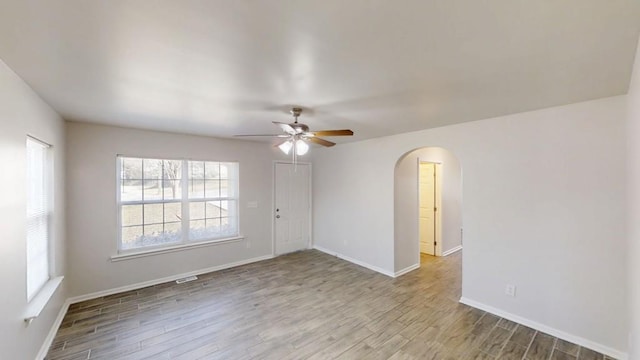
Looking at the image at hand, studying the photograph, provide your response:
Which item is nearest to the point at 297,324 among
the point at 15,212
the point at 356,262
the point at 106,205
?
the point at 356,262

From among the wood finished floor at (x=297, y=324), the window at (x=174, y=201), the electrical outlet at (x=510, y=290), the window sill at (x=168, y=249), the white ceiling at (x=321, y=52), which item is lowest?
the wood finished floor at (x=297, y=324)

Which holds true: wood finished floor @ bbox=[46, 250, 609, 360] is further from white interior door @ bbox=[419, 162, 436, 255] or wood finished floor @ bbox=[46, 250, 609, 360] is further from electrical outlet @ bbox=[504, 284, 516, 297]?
white interior door @ bbox=[419, 162, 436, 255]

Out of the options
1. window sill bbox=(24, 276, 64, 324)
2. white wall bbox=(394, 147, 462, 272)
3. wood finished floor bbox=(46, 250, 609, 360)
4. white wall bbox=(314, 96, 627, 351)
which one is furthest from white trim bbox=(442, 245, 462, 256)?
window sill bbox=(24, 276, 64, 324)

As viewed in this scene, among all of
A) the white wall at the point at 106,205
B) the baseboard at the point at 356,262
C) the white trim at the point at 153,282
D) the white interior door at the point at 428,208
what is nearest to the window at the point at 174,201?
the white wall at the point at 106,205

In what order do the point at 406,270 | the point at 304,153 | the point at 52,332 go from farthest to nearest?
the point at 406,270 < the point at 304,153 < the point at 52,332

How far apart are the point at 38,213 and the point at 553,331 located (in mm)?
5489

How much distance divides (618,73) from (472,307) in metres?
2.84

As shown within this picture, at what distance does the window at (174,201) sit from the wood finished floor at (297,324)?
32.2 inches

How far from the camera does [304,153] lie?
3.15 metres

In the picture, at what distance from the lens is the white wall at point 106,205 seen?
11.6 ft

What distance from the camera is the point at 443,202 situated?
5730 mm

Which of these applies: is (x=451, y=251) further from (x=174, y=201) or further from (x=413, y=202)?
(x=174, y=201)

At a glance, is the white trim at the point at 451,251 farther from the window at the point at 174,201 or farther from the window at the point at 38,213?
the window at the point at 38,213

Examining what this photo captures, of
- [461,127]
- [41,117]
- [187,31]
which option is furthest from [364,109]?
[41,117]
